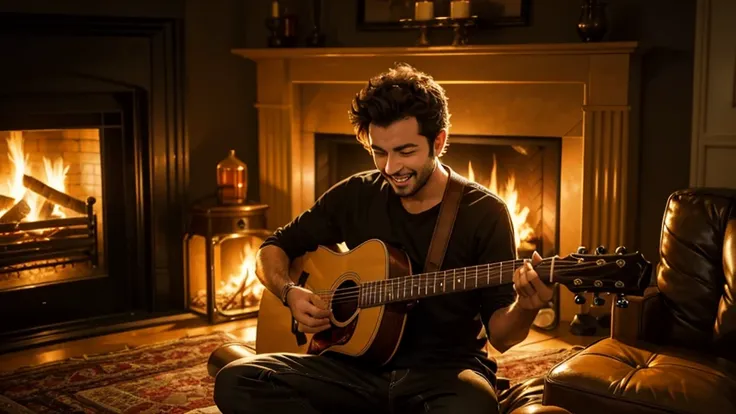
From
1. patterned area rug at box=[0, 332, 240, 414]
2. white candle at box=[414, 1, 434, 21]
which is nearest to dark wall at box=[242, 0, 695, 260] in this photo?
white candle at box=[414, 1, 434, 21]

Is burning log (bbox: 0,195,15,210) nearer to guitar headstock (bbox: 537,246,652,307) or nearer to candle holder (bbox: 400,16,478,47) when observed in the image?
candle holder (bbox: 400,16,478,47)

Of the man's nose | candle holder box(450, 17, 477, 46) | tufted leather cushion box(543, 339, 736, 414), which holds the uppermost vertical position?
candle holder box(450, 17, 477, 46)

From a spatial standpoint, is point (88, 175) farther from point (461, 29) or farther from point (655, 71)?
point (655, 71)

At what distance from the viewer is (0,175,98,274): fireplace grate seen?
14.0 ft

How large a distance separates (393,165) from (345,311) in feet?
1.30

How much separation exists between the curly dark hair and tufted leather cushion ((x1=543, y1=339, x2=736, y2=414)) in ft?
2.27

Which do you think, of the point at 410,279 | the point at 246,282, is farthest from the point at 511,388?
the point at 246,282

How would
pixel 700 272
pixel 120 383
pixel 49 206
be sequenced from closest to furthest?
pixel 700 272 → pixel 120 383 → pixel 49 206

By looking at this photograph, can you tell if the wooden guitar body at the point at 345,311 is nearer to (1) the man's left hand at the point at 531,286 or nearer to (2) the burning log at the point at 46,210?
(1) the man's left hand at the point at 531,286

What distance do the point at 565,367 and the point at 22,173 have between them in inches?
105

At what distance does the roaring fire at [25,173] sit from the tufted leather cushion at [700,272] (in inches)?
104

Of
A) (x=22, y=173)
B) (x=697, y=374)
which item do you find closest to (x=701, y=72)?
(x=697, y=374)

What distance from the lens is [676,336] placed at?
2.97 metres

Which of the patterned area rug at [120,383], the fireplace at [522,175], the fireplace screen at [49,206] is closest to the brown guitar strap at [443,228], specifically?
the patterned area rug at [120,383]
